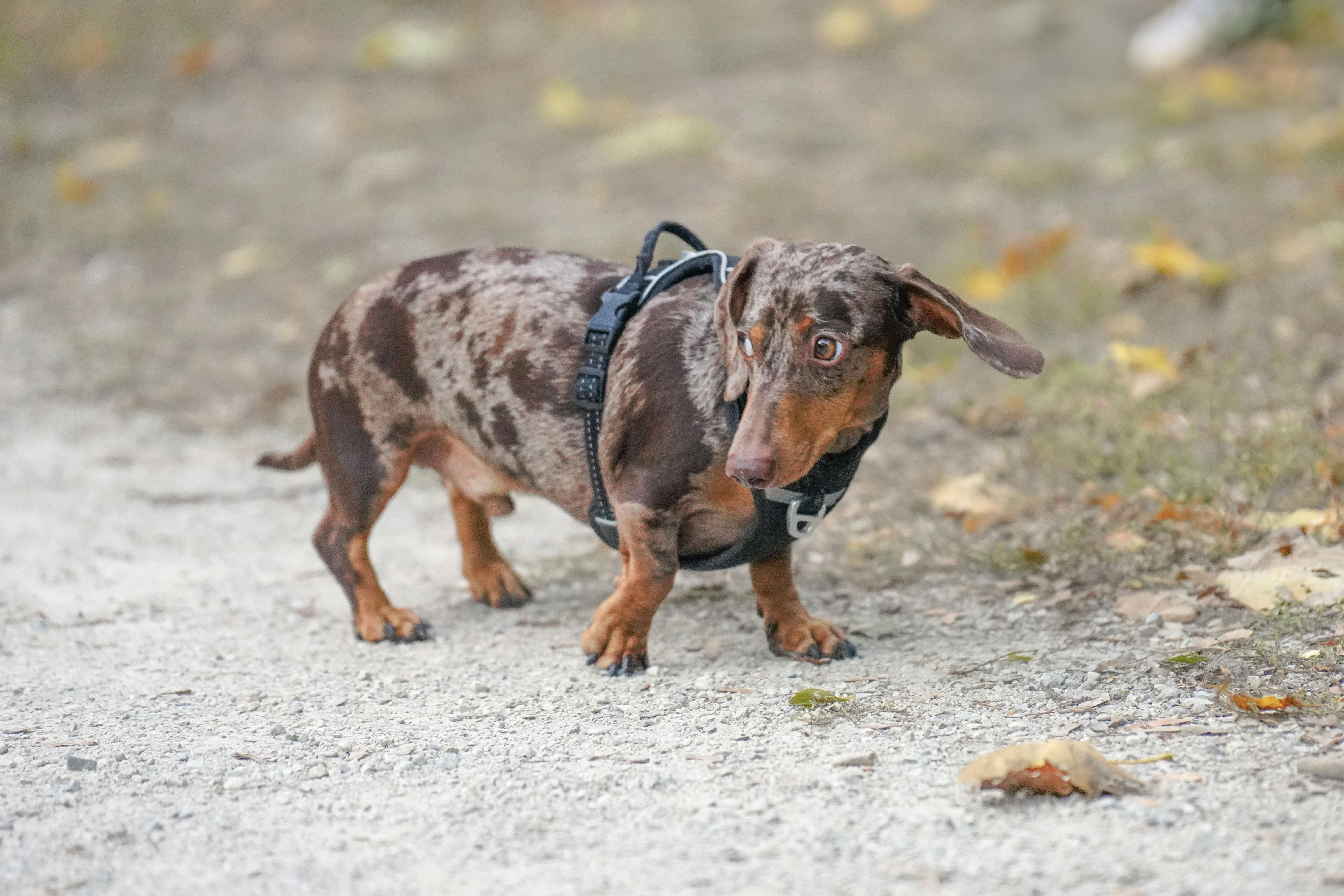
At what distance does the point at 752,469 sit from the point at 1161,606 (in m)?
1.42

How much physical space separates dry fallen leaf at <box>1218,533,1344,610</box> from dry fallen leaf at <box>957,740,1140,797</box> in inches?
39.7

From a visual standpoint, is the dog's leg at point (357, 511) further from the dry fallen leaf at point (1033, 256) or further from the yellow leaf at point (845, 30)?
the yellow leaf at point (845, 30)

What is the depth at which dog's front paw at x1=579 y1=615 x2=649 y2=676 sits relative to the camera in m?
3.52

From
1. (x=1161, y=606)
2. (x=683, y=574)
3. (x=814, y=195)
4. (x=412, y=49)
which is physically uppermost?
(x=412, y=49)

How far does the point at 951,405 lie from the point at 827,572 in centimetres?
145

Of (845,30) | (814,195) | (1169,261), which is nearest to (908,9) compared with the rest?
(845,30)

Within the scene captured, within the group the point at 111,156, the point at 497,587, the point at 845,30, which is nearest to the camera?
the point at 497,587

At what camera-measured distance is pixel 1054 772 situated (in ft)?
8.47

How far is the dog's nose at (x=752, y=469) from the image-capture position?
2.86 metres

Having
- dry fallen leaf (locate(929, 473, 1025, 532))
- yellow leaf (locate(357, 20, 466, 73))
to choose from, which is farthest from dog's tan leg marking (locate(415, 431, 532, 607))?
yellow leaf (locate(357, 20, 466, 73))

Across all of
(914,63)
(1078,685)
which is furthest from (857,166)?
(1078,685)

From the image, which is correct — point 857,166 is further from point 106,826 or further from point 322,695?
point 106,826

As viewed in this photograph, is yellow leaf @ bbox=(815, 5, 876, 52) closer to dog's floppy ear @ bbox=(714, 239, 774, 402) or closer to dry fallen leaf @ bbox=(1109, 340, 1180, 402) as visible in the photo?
dry fallen leaf @ bbox=(1109, 340, 1180, 402)

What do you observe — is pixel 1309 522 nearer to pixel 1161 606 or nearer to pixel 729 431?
pixel 1161 606
